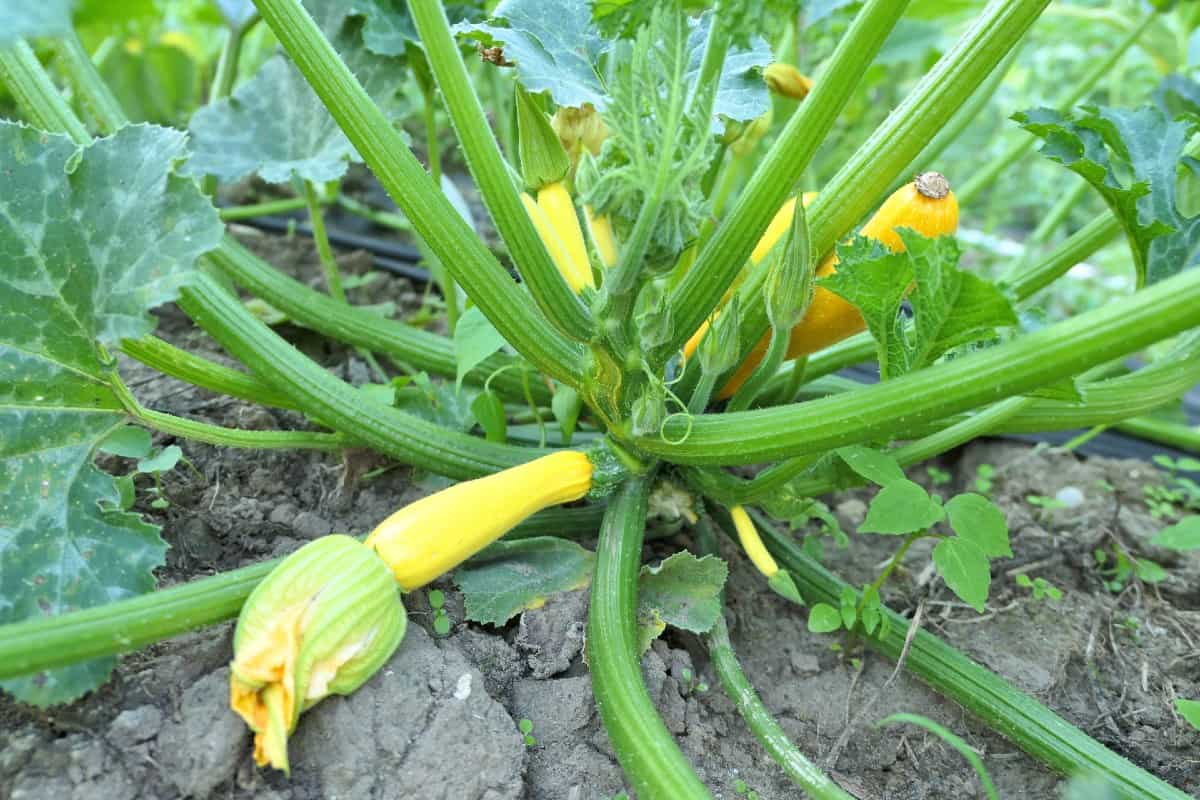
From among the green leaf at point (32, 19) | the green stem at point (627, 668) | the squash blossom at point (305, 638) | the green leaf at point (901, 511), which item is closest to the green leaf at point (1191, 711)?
the green leaf at point (901, 511)

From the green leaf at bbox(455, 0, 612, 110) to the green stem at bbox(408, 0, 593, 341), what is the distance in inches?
3.9

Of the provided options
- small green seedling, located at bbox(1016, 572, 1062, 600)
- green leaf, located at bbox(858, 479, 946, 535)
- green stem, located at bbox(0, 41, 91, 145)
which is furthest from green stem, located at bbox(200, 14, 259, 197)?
small green seedling, located at bbox(1016, 572, 1062, 600)

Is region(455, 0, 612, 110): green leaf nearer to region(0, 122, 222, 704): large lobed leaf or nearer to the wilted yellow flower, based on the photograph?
the wilted yellow flower

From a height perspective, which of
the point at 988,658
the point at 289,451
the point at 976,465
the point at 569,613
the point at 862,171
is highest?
the point at 862,171

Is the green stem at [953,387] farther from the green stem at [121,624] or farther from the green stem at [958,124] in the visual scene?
the green stem at [958,124]

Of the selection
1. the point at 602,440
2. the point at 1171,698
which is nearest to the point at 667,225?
the point at 602,440

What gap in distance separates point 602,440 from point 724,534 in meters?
0.35

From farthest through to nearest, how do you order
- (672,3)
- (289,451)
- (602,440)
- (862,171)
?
1. (289,451)
2. (602,440)
3. (862,171)
4. (672,3)

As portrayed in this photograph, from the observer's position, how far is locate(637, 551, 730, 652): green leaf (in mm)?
1468

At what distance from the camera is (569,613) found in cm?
146

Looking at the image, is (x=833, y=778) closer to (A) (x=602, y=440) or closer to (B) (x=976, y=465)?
(A) (x=602, y=440)

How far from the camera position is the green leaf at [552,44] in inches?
54.7

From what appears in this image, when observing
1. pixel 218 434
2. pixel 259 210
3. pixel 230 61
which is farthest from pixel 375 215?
pixel 218 434

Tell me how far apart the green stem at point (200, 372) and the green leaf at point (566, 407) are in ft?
1.35
